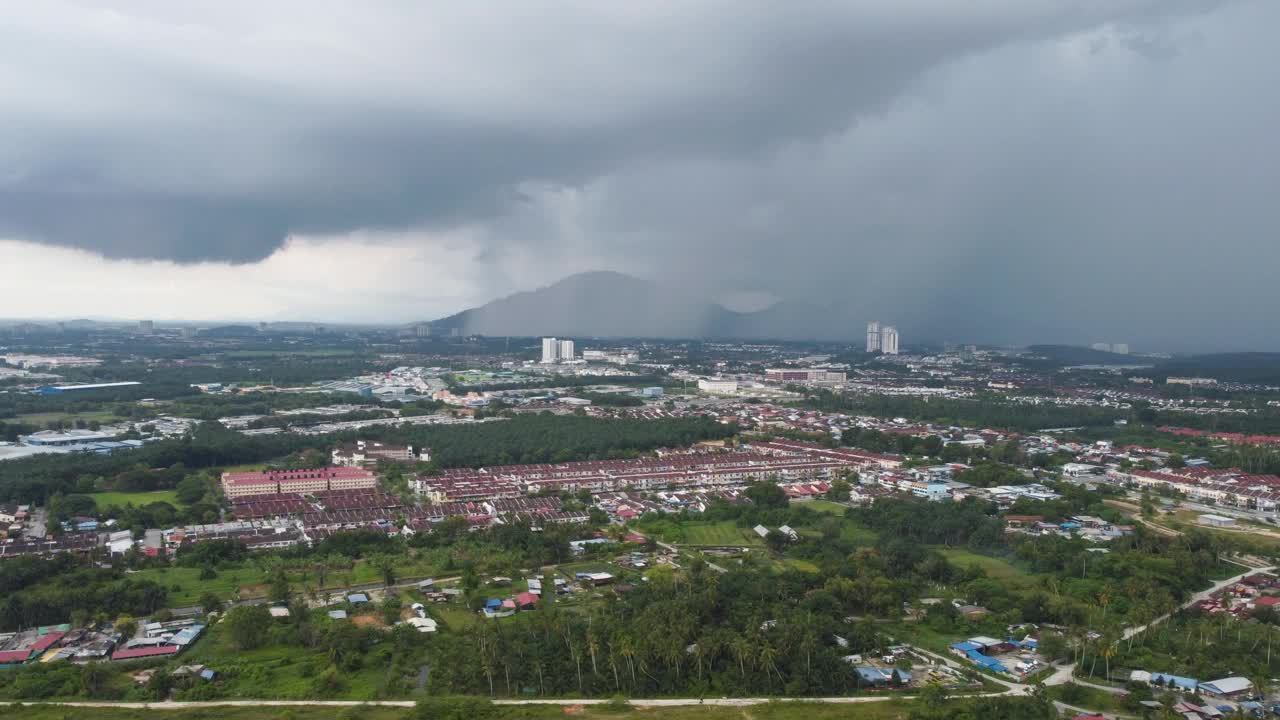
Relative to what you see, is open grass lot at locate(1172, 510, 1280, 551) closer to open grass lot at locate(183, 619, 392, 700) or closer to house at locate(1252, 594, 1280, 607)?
house at locate(1252, 594, 1280, 607)

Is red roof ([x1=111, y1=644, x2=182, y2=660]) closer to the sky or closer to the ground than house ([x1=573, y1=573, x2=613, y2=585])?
closer to the ground

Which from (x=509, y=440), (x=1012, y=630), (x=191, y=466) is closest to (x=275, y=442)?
(x=191, y=466)

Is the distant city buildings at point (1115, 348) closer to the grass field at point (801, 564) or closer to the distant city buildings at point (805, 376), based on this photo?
the distant city buildings at point (805, 376)

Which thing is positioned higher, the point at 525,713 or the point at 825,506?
the point at 825,506

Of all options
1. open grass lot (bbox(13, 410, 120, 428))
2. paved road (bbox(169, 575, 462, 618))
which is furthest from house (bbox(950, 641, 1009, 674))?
open grass lot (bbox(13, 410, 120, 428))

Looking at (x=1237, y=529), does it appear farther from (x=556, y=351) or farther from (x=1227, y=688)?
(x=556, y=351)

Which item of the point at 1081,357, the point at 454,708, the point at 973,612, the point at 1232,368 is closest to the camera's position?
the point at 454,708

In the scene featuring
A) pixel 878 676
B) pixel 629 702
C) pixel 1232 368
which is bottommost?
pixel 629 702

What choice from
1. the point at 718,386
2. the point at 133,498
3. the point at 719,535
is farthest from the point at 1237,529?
the point at 718,386
